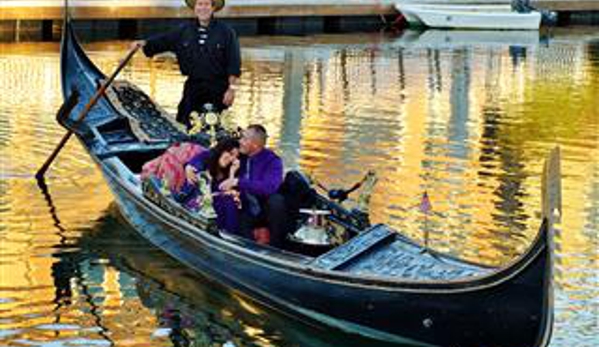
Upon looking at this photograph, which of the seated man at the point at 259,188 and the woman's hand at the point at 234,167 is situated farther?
the woman's hand at the point at 234,167

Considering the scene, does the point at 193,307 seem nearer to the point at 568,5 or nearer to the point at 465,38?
the point at 465,38

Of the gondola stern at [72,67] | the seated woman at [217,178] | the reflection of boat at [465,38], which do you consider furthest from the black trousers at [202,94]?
the reflection of boat at [465,38]

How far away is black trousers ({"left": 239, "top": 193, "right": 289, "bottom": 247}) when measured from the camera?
35.0 ft

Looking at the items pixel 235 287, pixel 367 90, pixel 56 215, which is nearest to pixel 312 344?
pixel 235 287

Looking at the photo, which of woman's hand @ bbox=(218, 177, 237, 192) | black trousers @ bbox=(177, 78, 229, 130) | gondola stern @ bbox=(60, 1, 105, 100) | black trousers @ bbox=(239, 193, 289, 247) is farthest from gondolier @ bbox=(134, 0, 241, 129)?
black trousers @ bbox=(239, 193, 289, 247)

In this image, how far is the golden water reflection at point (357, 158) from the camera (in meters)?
11.0

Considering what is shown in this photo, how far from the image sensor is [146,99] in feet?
49.3

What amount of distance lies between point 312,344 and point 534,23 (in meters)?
29.8

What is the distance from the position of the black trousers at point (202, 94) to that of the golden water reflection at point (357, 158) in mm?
1156

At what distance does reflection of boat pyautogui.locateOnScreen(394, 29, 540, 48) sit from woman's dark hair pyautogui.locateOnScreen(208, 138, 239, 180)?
2291cm

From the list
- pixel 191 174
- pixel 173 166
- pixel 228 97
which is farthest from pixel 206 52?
pixel 191 174

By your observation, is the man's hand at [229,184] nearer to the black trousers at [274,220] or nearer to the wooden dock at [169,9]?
the black trousers at [274,220]

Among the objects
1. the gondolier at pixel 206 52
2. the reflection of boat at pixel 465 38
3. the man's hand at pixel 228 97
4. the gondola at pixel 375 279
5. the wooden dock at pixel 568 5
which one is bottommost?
the reflection of boat at pixel 465 38

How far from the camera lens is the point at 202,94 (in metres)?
13.7
